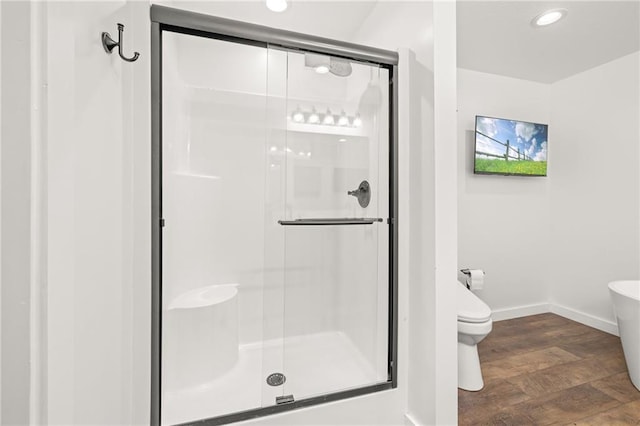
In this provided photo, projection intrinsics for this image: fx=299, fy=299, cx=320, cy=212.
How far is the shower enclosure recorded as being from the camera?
1.32 m

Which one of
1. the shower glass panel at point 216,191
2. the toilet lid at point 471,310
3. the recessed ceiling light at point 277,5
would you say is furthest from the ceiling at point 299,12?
the toilet lid at point 471,310

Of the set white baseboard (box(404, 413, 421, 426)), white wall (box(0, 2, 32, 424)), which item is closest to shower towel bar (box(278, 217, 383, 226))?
white baseboard (box(404, 413, 421, 426))

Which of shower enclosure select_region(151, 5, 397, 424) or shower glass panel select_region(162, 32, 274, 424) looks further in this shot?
shower glass panel select_region(162, 32, 274, 424)

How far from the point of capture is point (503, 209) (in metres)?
2.91

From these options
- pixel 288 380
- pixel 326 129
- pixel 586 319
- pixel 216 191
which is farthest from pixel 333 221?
pixel 586 319

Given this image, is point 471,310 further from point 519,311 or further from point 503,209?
point 519,311

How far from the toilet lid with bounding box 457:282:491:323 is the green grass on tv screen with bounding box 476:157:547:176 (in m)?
1.26

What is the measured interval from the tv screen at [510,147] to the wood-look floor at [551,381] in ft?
4.89

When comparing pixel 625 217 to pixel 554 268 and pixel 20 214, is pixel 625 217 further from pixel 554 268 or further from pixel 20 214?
pixel 20 214

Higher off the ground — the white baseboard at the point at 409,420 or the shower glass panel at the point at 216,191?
the shower glass panel at the point at 216,191

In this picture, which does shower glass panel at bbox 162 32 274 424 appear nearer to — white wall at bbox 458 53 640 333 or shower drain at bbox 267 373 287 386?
shower drain at bbox 267 373 287 386

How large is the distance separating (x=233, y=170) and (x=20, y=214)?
5.72ft

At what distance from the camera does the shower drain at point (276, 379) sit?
1438 mm

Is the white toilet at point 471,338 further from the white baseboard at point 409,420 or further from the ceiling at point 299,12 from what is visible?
the ceiling at point 299,12
